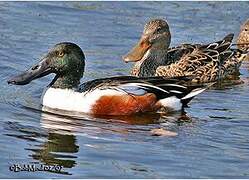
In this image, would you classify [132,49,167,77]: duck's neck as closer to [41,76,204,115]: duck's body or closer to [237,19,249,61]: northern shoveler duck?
[41,76,204,115]: duck's body

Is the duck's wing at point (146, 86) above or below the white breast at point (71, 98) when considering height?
above

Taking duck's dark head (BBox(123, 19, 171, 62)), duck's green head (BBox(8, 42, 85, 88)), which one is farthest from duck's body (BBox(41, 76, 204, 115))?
duck's dark head (BBox(123, 19, 171, 62))

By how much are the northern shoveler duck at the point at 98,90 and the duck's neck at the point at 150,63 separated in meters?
2.20

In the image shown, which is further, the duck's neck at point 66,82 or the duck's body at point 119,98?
the duck's neck at point 66,82

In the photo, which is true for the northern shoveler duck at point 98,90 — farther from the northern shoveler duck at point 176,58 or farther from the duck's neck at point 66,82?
the northern shoveler duck at point 176,58

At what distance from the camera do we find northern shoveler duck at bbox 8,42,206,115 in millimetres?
11328

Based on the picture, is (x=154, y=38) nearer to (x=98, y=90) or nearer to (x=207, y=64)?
(x=207, y=64)

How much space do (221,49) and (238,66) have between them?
1.76ft

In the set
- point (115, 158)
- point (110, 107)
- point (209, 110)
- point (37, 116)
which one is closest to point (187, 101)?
point (209, 110)

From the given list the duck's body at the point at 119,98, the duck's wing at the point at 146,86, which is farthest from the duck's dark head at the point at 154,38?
the duck's body at the point at 119,98

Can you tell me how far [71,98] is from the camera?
451 inches

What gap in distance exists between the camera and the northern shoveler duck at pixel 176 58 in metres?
13.8

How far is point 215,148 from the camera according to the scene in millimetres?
9906

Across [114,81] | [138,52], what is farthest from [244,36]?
[114,81]
